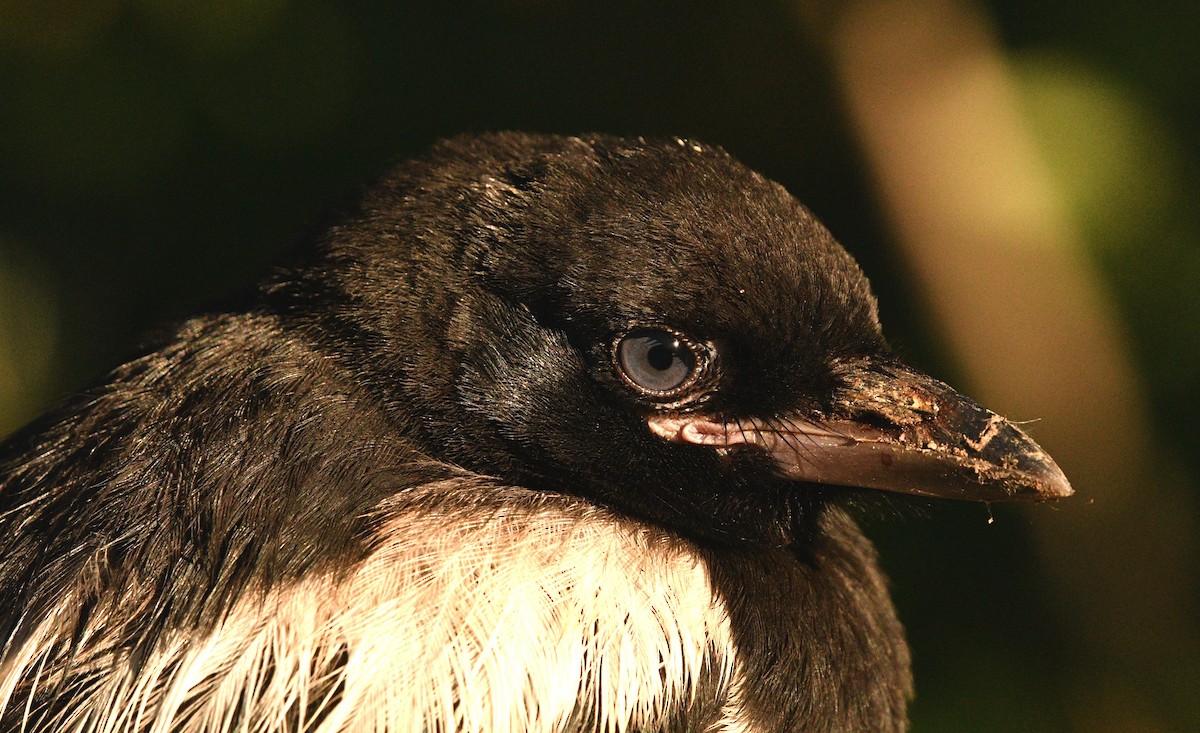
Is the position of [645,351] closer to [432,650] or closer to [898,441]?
[898,441]

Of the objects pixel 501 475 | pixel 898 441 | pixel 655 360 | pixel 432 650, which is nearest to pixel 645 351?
pixel 655 360

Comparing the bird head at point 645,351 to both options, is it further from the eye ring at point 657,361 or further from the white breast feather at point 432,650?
the white breast feather at point 432,650

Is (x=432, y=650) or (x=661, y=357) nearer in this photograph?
(x=432, y=650)

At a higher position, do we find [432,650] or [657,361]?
[657,361]

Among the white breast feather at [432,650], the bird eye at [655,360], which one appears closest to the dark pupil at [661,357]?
the bird eye at [655,360]

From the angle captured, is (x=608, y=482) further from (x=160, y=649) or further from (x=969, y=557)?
(x=969, y=557)

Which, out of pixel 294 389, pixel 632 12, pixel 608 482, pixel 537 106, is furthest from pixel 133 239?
pixel 608 482
